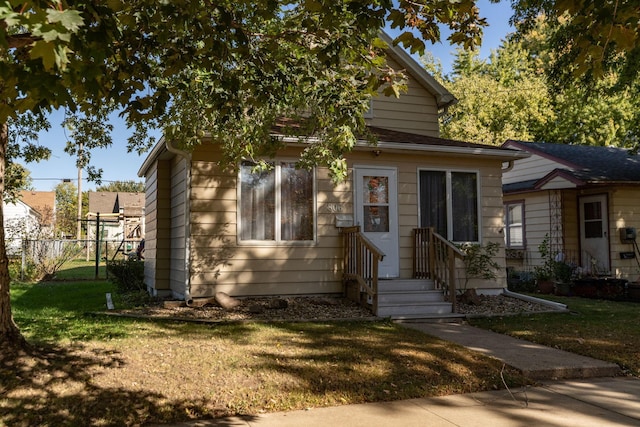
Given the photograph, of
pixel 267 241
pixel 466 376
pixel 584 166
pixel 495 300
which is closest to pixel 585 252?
pixel 584 166

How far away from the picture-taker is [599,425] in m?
3.79

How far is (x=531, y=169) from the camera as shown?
50.1ft

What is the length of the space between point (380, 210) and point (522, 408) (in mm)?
5643

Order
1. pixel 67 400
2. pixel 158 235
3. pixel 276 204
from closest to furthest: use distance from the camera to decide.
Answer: pixel 67 400 < pixel 276 204 < pixel 158 235

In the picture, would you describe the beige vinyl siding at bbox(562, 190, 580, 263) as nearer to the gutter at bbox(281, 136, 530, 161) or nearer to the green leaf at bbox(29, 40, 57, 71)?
the gutter at bbox(281, 136, 530, 161)

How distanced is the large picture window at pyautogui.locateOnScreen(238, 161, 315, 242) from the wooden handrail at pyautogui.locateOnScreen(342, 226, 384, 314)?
710 millimetres

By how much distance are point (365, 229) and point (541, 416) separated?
18.6ft

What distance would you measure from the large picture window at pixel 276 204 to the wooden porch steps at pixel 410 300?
1.69 m

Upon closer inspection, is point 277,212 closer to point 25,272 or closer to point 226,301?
point 226,301

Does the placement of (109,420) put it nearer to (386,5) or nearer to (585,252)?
(386,5)

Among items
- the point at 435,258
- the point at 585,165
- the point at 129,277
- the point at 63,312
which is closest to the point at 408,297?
the point at 435,258

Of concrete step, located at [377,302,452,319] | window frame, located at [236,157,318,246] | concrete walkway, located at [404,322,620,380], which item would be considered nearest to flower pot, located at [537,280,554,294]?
concrete step, located at [377,302,452,319]

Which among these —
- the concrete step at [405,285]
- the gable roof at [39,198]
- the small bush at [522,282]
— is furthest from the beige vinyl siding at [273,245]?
the gable roof at [39,198]

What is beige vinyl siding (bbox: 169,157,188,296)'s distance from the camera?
28.6 feet
